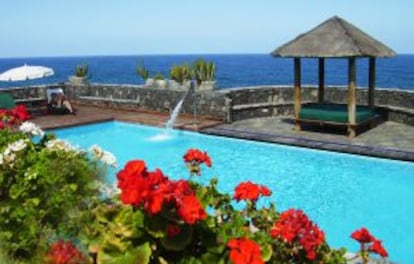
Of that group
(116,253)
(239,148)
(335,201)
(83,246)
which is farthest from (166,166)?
(116,253)

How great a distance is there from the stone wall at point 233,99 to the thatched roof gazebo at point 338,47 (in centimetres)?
167

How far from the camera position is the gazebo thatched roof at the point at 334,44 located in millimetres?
13023

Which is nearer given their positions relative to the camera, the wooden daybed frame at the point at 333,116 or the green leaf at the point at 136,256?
the green leaf at the point at 136,256

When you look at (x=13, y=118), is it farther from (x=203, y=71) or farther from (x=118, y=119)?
(x=203, y=71)

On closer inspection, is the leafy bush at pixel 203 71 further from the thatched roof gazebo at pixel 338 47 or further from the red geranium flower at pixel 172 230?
the red geranium flower at pixel 172 230

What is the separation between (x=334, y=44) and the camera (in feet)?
43.9

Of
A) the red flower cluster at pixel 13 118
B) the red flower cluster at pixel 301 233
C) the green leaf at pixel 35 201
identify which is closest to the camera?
the red flower cluster at pixel 301 233

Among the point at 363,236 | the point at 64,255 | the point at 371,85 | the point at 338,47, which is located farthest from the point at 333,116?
the point at 64,255

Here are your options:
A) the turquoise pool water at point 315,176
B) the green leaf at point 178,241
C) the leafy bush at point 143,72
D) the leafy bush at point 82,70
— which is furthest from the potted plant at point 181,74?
the green leaf at point 178,241

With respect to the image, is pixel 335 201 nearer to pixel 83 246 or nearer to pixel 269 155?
pixel 269 155

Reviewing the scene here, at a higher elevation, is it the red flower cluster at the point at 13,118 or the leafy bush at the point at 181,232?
the red flower cluster at the point at 13,118

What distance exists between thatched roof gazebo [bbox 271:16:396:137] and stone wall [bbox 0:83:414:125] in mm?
1670

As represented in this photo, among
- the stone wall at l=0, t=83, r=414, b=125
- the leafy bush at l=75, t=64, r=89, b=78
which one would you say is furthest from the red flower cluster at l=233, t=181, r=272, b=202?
the leafy bush at l=75, t=64, r=89, b=78

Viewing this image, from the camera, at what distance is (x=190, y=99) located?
56.7 feet
